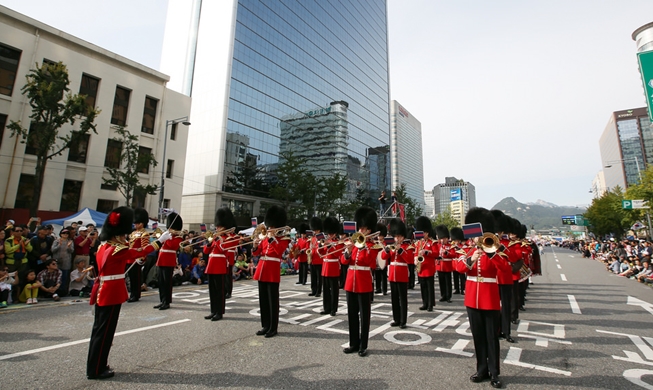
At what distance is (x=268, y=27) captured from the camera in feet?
149

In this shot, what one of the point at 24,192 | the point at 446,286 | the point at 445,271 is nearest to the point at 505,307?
the point at 446,286

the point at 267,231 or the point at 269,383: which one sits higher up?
the point at 267,231

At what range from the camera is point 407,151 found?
143 metres

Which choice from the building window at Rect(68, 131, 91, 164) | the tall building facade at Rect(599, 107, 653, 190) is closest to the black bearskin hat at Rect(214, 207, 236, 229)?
the building window at Rect(68, 131, 91, 164)

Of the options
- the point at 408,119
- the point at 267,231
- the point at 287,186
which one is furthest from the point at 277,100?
the point at 408,119

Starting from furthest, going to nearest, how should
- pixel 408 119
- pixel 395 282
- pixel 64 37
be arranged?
pixel 408 119
pixel 64 37
pixel 395 282

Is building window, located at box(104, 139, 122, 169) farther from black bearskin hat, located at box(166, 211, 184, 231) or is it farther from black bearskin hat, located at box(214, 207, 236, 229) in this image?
black bearskin hat, located at box(214, 207, 236, 229)

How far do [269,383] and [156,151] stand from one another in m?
29.7

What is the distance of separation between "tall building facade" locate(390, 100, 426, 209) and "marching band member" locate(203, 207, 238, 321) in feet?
396

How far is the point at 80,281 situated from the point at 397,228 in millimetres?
9649

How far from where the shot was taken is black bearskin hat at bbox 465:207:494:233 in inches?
215

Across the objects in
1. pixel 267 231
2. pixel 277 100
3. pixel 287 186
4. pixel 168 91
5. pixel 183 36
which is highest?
pixel 183 36

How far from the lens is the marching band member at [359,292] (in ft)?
17.2

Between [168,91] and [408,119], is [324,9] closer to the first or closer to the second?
[168,91]
